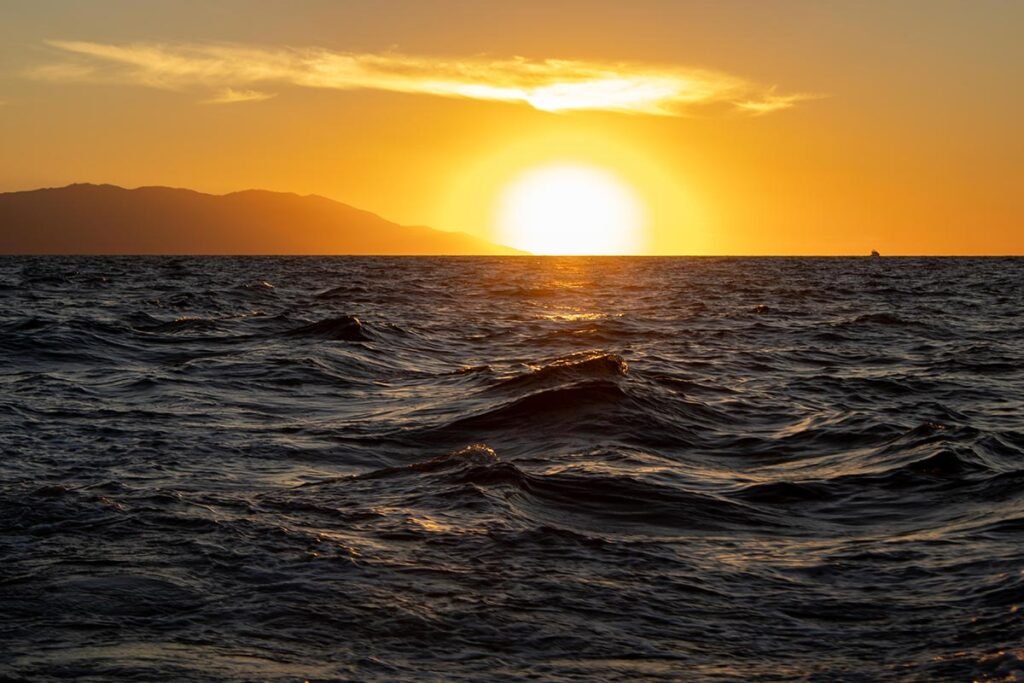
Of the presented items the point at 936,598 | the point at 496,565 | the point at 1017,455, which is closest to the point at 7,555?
the point at 496,565

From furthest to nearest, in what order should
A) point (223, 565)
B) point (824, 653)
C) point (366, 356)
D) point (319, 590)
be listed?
point (366, 356) → point (223, 565) → point (319, 590) → point (824, 653)

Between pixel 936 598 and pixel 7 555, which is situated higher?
pixel 936 598

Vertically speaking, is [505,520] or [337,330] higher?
[505,520]

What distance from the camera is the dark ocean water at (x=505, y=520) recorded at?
597 cm

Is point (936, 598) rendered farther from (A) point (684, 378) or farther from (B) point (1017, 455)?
(A) point (684, 378)

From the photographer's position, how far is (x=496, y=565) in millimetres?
7523

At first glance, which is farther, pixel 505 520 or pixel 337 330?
pixel 337 330

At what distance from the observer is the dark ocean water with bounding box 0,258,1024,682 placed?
5.97 metres

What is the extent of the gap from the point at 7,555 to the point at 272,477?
336 centimetres

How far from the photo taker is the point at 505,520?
884 centimetres

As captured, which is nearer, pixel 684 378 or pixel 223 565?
pixel 223 565

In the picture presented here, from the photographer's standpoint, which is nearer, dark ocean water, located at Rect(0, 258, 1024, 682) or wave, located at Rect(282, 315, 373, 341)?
dark ocean water, located at Rect(0, 258, 1024, 682)

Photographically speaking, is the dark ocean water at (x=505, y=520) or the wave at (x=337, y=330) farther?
the wave at (x=337, y=330)

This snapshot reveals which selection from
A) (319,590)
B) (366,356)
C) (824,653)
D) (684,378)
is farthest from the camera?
(366,356)
